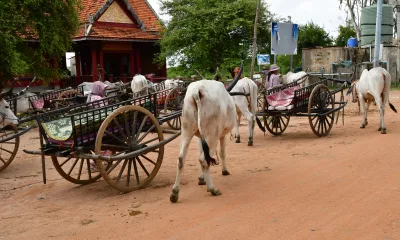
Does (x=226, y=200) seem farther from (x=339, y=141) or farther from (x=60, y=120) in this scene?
(x=339, y=141)

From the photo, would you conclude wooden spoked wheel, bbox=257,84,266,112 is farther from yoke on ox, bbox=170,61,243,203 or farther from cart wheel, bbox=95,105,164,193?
yoke on ox, bbox=170,61,243,203

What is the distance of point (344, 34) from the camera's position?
35.8m

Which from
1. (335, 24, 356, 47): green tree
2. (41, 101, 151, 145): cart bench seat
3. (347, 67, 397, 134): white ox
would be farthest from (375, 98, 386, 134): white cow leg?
(335, 24, 356, 47): green tree

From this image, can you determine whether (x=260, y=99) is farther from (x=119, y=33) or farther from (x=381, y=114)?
(x=119, y=33)

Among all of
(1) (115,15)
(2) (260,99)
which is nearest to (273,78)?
(2) (260,99)

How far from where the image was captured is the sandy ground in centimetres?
441

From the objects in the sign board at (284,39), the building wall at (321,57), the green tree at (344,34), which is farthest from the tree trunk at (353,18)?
the sign board at (284,39)

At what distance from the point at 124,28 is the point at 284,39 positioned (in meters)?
9.02

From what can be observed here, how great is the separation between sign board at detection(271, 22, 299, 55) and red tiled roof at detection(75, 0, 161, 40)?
26.5 feet

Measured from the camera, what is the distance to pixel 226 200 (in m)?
5.44

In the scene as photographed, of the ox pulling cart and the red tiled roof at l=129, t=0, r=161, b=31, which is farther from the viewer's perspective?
the red tiled roof at l=129, t=0, r=161, b=31

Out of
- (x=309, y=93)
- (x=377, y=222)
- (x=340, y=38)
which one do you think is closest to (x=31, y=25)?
(x=309, y=93)

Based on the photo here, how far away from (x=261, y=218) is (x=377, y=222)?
1215 millimetres

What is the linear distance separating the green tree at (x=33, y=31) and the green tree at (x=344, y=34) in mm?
26569
